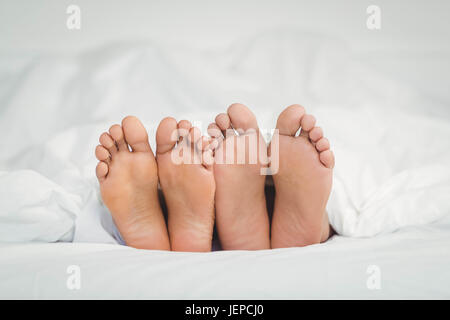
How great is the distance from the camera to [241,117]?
31.9 inches

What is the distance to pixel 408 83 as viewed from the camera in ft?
5.35

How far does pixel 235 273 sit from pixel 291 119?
1.02ft

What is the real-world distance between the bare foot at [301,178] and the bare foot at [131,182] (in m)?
0.23

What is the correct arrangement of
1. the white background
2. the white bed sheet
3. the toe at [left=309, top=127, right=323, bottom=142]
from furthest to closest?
the white background < the toe at [left=309, top=127, right=323, bottom=142] < the white bed sheet

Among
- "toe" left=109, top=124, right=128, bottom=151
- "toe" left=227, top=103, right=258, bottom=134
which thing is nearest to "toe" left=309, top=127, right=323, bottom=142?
"toe" left=227, top=103, right=258, bottom=134

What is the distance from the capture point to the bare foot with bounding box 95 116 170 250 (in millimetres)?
792

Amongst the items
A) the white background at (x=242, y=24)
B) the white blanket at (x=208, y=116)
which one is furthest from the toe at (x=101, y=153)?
the white background at (x=242, y=24)

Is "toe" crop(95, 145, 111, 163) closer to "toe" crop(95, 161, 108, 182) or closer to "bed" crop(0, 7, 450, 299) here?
"toe" crop(95, 161, 108, 182)

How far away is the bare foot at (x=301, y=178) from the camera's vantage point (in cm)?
79

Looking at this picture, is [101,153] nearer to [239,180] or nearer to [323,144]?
[239,180]

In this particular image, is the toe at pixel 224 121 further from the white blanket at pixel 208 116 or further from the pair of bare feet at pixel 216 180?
the white blanket at pixel 208 116

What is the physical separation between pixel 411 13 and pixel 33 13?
145 cm

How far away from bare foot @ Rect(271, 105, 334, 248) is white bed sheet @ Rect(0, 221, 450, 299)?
0.36 feet
